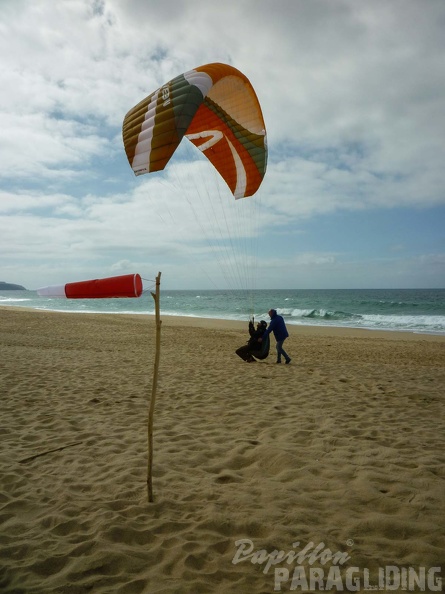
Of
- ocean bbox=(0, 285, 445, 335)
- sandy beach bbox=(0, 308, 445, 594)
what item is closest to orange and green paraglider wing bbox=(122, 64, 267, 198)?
ocean bbox=(0, 285, 445, 335)

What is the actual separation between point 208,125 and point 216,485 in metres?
7.00

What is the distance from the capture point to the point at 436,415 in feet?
19.5

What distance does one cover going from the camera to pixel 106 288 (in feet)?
9.81

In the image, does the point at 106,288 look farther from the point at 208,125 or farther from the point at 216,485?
the point at 208,125

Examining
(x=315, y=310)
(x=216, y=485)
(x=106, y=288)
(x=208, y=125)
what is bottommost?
(x=216, y=485)

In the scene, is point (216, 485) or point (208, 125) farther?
point (208, 125)

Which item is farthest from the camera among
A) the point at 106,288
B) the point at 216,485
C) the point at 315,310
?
the point at 315,310

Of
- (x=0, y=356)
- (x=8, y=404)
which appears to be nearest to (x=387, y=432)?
(x=8, y=404)

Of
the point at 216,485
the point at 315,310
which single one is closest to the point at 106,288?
the point at 216,485

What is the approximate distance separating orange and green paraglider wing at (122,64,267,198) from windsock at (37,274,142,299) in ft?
11.4

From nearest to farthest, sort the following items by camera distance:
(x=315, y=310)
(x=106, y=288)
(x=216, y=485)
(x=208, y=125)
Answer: (x=106, y=288) → (x=216, y=485) → (x=208, y=125) → (x=315, y=310)

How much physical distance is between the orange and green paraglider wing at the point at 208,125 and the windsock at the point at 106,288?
11.4 feet

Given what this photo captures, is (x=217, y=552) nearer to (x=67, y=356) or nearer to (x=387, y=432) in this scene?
(x=387, y=432)

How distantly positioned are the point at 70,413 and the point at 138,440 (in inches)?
61.1
